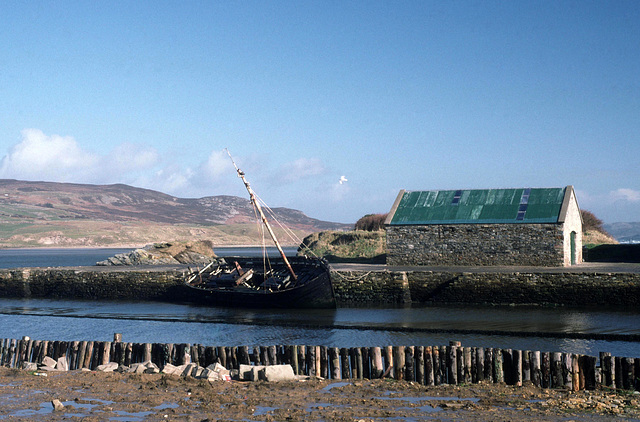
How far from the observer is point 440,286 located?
111 feet

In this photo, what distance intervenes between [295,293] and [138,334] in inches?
380

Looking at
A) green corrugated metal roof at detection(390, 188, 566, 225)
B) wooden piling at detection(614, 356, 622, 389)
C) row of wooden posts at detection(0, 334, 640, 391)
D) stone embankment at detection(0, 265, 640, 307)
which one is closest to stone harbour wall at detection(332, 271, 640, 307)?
stone embankment at detection(0, 265, 640, 307)

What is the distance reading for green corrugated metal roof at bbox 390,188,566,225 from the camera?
38.6m

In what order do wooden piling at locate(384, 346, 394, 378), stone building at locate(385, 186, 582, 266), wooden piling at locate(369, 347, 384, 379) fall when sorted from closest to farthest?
1. wooden piling at locate(384, 346, 394, 378)
2. wooden piling at locate(369, 347, 384, 379)
3. stone building at locate(385, 186, 582, 266)

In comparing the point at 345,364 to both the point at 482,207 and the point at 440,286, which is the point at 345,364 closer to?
the point at 440,286

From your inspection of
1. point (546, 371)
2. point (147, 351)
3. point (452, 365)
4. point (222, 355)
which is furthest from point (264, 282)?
point (546, 371)

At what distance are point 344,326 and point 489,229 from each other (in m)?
14.5

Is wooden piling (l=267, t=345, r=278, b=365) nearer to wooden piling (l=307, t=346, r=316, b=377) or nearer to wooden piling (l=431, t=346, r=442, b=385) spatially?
wooden piling (l=307, t=346, r=316, b=377)

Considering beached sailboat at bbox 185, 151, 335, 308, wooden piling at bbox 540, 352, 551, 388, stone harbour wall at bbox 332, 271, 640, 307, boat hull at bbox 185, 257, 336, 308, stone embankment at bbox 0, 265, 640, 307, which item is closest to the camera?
wooden piling at bbox 540, 352, 551, 388

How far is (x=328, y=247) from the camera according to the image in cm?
6662

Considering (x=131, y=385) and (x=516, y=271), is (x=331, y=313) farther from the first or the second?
(x=131, y=385)

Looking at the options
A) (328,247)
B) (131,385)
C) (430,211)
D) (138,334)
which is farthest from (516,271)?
(328,247)

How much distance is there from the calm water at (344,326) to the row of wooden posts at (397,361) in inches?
249

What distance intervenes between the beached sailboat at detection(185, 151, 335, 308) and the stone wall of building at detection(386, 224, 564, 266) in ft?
19.4
